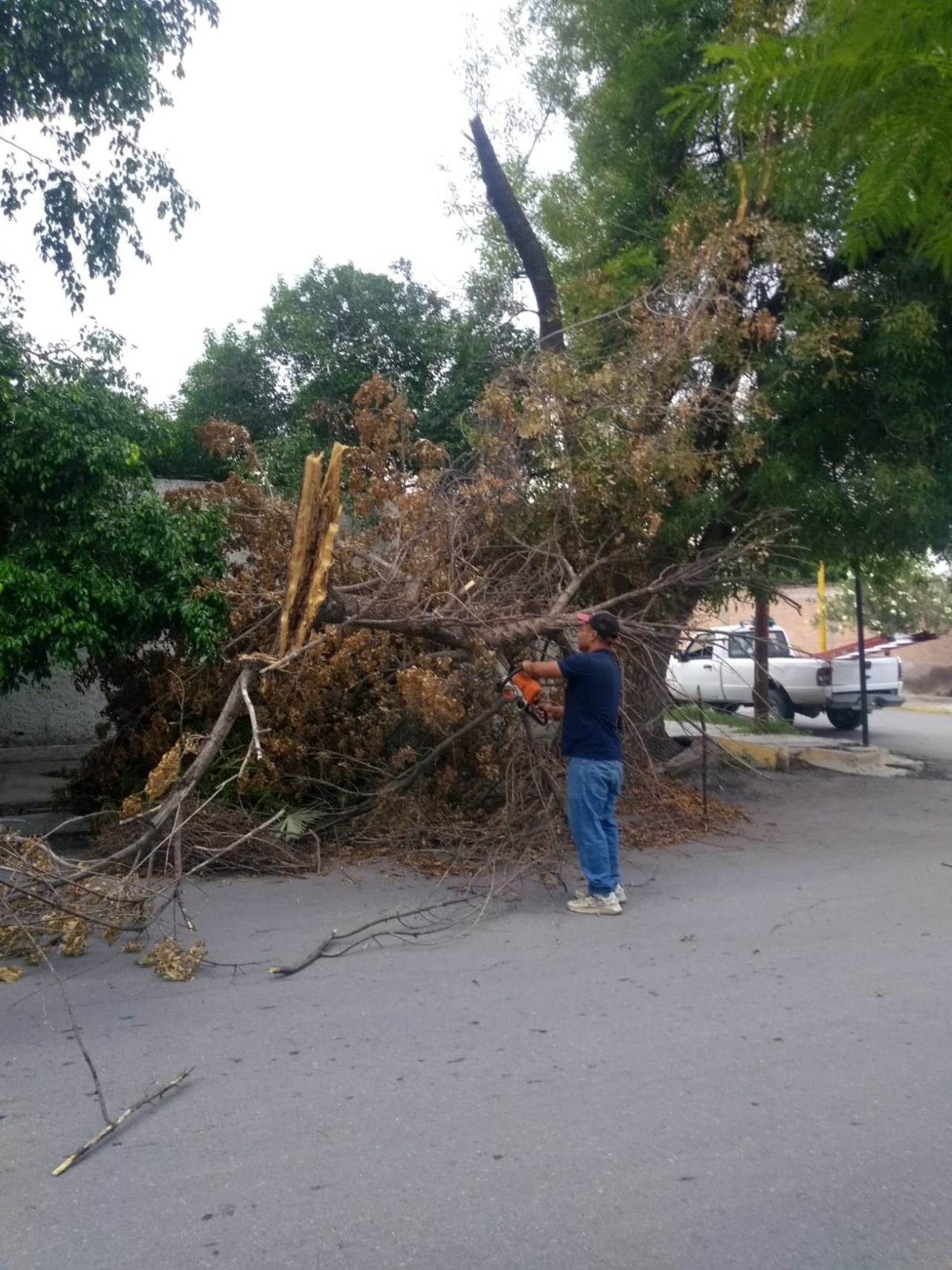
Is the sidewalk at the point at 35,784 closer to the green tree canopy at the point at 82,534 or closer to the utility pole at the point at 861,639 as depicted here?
the green tree canopy at the point at 82,534

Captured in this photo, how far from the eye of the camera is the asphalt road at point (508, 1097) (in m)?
3.57

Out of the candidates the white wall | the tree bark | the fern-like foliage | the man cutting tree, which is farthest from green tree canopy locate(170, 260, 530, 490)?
the fern-like foliage

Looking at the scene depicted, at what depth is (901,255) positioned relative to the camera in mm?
9773

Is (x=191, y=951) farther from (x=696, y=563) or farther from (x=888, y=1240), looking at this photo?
(x=696, y=563)

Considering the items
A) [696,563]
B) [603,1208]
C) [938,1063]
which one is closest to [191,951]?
[603,1208]

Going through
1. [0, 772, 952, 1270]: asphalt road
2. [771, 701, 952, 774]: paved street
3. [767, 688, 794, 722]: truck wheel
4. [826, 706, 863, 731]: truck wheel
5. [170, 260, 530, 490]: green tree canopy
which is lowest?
[0, 772, 952, 1270]: asphalt road

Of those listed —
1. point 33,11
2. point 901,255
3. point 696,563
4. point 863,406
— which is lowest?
point 696,563

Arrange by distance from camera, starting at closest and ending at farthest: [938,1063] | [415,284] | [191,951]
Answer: [938,1063]
[191,951]
[415,284]

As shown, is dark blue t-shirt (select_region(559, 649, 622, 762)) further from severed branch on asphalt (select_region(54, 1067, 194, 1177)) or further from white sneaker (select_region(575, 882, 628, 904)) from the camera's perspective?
severed branch on asphalt (select_region(54, 1067, 194, 1177))

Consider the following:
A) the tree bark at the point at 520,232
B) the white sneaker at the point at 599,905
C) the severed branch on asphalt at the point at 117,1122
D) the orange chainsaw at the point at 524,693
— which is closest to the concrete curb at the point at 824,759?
the tree bark at the point at 520,232

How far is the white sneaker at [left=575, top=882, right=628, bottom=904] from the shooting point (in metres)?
7.36

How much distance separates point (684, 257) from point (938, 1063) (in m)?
7.09

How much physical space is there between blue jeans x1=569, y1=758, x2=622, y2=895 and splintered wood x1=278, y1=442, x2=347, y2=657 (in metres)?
1.93

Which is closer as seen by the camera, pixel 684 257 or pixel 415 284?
pixel 684 257
